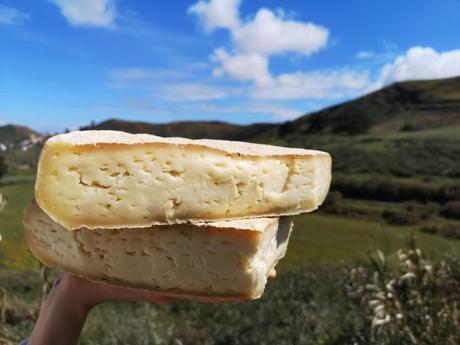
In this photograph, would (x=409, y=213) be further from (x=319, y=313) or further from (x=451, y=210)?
(x=319, y=313)

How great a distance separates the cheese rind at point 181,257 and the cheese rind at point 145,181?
61mm

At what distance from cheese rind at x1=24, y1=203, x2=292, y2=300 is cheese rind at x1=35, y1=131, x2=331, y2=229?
2.4 inches

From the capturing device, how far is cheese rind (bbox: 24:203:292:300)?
4.20 ft

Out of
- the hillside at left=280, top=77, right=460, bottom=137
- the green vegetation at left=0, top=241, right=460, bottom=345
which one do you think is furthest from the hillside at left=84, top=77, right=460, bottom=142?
the green vegetation at left=0, top=241, right=460, bottom=345

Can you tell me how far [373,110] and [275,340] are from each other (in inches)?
2006

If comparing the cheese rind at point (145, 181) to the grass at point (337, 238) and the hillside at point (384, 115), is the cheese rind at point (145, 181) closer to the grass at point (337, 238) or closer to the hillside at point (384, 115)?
the grass at point (337, 238)

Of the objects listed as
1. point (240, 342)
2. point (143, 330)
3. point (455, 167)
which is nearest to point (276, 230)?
point (143, 330)

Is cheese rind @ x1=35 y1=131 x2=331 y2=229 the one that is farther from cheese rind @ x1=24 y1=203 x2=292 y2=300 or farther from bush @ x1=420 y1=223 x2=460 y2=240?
bush @ x1=420 y1=223 x2=460 y2=240

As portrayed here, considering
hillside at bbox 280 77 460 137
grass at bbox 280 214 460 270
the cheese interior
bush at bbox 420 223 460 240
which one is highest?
hillside at bbox 280 77 460 137

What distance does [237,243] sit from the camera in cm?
127

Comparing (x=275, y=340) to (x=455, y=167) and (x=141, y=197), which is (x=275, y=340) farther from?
(x=455, y=167)

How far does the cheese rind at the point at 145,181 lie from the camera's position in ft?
3.74

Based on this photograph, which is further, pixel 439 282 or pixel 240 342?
pixel 240 342

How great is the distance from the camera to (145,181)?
1212 mm
